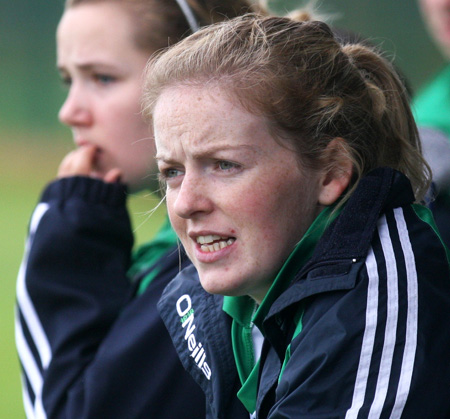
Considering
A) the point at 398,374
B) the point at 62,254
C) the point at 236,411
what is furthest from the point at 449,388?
the point at 62,254

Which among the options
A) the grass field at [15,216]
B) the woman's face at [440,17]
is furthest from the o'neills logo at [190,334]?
the grass field at [15,216]

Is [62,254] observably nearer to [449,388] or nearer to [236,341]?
[236,341]

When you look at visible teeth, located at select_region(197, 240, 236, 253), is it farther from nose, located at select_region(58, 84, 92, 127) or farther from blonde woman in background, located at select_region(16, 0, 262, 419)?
nose, located at select_region(58, 84, 92, 127)

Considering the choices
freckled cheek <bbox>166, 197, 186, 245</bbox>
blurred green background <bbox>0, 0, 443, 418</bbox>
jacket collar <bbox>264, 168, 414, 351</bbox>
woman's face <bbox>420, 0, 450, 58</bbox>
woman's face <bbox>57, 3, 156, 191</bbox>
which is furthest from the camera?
blurred green background <bbox>0, 0, 443, 418</bbox>

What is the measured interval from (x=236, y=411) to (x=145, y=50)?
117 centimetres

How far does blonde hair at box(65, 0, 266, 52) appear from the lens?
2480mm

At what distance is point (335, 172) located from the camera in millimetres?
1711

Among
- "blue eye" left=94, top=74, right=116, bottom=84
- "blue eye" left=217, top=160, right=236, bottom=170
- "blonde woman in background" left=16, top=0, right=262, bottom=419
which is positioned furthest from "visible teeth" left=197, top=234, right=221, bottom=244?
"blue eye" left=94, top=74, right=116, bottom=84

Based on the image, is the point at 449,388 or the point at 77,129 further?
the point at 77,129

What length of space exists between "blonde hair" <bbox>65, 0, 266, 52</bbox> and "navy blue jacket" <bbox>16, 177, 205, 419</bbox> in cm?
46

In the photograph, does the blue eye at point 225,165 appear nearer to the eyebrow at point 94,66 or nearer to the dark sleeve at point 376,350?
the dark sleeve at point 376,350

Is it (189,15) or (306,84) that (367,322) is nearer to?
(306,84)

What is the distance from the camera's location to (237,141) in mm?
1648

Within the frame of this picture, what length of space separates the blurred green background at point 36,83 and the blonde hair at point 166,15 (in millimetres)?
5817
